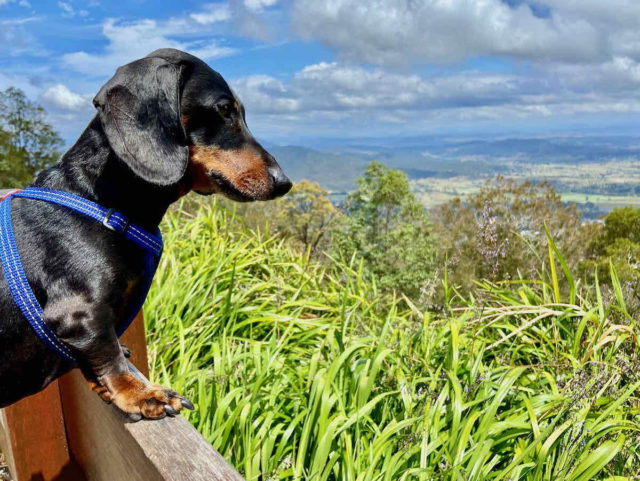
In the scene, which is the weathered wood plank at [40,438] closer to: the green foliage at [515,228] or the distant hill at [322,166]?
the green foliage at [515,228]

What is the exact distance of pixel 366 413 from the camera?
85.9 inches

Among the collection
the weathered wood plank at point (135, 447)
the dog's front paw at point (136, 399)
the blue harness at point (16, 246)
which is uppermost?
the blue harness at point (16, 246)

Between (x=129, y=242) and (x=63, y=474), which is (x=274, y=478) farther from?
(x=129, y=242)

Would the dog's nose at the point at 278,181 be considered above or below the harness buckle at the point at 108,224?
above

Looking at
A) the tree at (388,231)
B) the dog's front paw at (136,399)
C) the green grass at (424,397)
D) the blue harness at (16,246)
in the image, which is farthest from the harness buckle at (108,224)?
the tree at (388,231)

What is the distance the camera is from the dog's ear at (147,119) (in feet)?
4.01

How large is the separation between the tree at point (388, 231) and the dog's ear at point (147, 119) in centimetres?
624

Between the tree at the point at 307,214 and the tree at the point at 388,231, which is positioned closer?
the tree at the point at 388,231

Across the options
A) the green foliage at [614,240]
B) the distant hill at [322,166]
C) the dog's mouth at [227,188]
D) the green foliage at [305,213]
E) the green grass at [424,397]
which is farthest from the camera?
the distant hill at [322,166]

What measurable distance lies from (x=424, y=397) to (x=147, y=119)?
1.63m

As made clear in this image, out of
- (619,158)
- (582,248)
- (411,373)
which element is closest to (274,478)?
(411,373)

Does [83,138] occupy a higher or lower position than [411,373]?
higher

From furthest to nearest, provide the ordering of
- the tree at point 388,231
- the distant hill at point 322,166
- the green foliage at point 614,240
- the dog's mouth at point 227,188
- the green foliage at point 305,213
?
the distant hill at point 322,166, the green foliage at point 305,213, the tree at point 388,231, the green foliage at point 614,240, the dog's mouth at point 227,188

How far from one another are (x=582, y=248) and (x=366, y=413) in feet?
25.8
